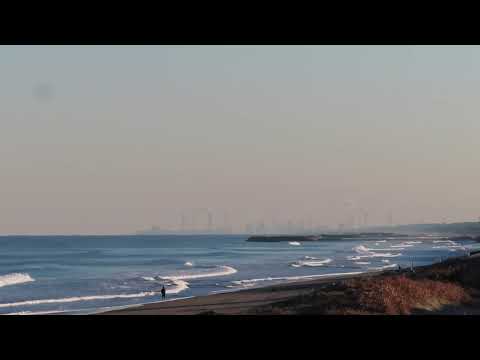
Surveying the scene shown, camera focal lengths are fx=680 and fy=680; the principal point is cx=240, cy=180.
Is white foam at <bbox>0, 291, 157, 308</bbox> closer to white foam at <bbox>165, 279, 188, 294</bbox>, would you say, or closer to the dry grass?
white foam at <bbox>165, 279, 188, 294</bbox>

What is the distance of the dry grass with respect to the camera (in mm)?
15234

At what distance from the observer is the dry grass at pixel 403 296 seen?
15234 mm

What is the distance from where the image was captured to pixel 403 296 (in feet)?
52.4

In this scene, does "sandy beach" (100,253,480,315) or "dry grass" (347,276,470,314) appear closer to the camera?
"dry grass" (347,276,470,314)

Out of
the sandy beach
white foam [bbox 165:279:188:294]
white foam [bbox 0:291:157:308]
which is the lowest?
white foam [bbox 165:279:188:294]

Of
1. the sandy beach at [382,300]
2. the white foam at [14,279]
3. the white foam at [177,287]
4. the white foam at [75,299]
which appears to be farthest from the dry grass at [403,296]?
the white foam at [14,279]

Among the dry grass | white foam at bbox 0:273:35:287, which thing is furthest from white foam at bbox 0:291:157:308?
the dry grass

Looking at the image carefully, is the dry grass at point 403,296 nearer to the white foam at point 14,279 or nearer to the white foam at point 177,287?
the white foam at point 177,287

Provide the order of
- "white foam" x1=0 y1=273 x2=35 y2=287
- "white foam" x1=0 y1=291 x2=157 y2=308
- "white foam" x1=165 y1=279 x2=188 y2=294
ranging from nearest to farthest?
"white foam" x1=0 y1=291 x2=157 y2=308 → "white foam" x1=165 y1=279 x2=188 y2=294 → "white foam" x1=0 y1=273 x2=35 y2=287
